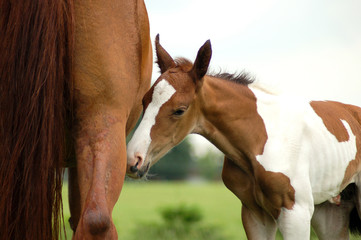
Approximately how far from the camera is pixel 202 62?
3664 millimetres

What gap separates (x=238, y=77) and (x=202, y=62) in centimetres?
62

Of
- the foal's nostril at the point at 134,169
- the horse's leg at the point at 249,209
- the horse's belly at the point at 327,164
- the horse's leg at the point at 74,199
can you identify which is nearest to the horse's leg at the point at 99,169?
the foal's nostril at the point at 134,169

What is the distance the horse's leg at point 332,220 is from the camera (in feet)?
15.3

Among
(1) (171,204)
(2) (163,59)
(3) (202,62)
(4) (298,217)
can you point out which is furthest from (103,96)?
(1) (171,204)

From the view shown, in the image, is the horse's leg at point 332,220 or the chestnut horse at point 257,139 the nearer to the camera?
the chestnut horse at point 257,139

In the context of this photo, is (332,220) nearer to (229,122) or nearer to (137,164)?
(229,122)

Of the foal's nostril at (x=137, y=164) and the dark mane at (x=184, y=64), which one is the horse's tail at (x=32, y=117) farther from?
the dark mane at (x=184, y=64)

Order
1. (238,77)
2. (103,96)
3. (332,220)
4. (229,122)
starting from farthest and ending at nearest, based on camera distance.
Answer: (332,220) < (238,77) < (229,122) < (103,96)

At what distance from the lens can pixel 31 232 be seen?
7.22ft

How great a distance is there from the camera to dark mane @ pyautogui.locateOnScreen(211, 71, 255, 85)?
4.14 m

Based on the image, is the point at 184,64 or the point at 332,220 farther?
the point at 332,220

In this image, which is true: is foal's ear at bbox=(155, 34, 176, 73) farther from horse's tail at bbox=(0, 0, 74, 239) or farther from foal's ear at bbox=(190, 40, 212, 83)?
horse's tail at bbox=(0, 0, 74, 239)

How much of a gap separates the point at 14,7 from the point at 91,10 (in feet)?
1.29

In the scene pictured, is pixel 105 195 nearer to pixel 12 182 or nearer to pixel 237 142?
pixel 12 182
